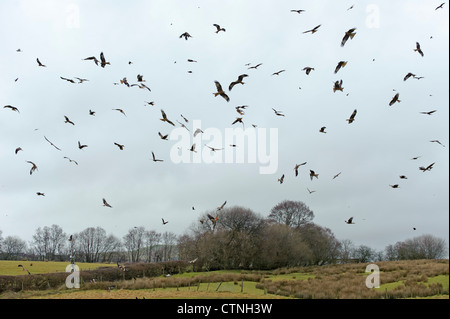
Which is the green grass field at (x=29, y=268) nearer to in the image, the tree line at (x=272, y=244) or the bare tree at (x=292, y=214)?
the tree line at (x=272, y=244)

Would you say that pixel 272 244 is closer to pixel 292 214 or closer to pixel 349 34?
pixel 292 214

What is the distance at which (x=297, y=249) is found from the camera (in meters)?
66.0

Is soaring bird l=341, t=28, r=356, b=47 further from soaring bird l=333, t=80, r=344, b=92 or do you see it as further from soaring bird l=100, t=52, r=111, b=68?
soaring bird l=100, t=52, r=111, b=68

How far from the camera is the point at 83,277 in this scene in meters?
46.9

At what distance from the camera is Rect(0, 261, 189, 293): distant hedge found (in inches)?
1585

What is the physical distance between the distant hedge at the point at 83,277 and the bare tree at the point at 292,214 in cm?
2997

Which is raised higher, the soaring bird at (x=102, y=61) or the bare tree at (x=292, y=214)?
the soaring bird at (x=102, y=61)

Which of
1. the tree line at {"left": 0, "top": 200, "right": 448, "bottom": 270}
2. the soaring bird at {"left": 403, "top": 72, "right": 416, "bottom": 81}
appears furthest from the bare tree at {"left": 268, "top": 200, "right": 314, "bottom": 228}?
the soaring bird at {"left": 403, "top": 72, "right": 416, "bottom": 81}

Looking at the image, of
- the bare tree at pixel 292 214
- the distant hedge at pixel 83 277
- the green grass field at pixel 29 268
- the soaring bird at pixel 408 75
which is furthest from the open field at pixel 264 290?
the bare tree at pixel 292 214

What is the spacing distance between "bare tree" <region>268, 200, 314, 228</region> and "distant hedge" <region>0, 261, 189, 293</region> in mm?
29970

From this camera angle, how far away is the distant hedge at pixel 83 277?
40.3m
